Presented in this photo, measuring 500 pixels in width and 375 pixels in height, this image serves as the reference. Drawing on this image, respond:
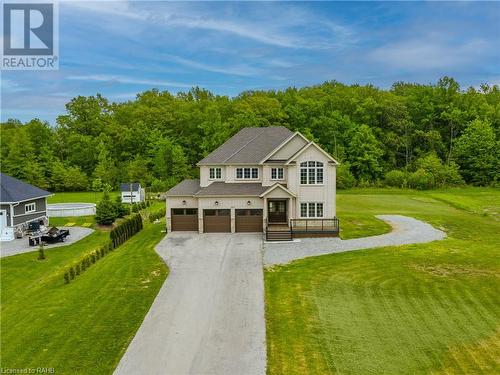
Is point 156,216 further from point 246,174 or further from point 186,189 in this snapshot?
point 246,174

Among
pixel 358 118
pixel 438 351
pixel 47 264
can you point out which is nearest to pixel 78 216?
pixel 47 264

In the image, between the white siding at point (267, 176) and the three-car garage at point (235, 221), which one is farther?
the white siding at point (267, 176)

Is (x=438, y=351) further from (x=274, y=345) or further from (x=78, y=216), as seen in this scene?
(x=78, y=216)

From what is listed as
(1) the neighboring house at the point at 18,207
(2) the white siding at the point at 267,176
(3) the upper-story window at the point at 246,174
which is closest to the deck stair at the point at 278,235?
(2) the white siding at the point at 267,176

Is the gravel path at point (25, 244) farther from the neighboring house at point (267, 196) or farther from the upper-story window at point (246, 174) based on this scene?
the upper-story window at point (246, 174)

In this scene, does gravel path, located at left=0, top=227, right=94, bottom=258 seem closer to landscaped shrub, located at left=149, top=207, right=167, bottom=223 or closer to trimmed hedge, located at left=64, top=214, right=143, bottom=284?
trimmed hedge, located at left=64, top=214, right=143, bottom=284

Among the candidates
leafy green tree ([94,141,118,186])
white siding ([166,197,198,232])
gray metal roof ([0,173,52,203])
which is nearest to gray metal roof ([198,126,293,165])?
white siding ([166,197,198,232])
